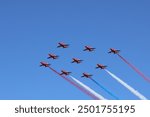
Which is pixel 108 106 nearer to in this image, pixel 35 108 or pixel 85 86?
pixel 35 108

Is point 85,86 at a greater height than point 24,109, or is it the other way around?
point 85,86

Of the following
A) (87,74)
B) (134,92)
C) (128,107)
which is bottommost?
(128,107)

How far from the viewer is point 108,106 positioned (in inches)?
3236

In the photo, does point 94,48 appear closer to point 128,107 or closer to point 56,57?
point 56,57

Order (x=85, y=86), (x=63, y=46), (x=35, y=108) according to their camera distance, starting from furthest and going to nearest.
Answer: (x=63, y=46)
(x=85, y=86)
(x=35, y=108)

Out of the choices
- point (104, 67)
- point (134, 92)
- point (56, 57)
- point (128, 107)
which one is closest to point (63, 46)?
point (56, 57)

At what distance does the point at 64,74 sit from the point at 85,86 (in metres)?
27.1

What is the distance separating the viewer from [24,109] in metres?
81.4

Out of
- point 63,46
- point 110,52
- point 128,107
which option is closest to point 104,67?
point 110,52

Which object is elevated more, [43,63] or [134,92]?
[43,63]

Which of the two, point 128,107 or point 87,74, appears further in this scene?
point 87,74

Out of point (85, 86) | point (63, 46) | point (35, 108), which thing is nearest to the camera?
point (35, 108)

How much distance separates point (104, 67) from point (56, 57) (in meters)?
20.3

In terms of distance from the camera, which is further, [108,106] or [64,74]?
[64,74]
